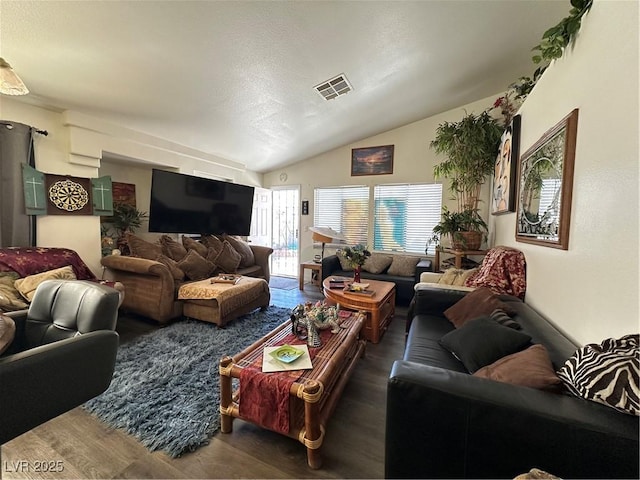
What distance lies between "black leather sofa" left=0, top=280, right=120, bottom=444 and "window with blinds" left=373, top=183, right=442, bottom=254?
159 inches

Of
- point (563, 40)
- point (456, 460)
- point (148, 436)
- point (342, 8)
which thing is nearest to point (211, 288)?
point (148, 436)

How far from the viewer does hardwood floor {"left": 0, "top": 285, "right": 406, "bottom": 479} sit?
123 cm

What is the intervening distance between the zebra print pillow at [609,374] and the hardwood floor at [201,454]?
0.95 m

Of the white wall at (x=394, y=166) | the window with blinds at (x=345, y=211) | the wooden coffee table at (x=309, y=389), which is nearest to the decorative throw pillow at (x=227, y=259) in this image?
the white wall at (x=394, y=166)

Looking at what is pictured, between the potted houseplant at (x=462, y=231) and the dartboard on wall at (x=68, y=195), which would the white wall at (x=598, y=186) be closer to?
the potted houseplant at (x=462, y=231)

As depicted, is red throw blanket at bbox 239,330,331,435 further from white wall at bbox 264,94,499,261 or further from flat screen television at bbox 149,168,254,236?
white wall at bbox 264,94,499,261

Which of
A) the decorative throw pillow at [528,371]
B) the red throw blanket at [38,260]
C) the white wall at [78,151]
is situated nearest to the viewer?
the decorative throw pillow at [528,371]

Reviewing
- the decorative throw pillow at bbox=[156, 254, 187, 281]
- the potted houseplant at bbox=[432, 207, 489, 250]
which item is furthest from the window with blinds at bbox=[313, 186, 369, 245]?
the decorative throw pillow at bbox=[156, 254, 187, 281]

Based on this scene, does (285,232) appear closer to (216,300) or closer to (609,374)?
(216,300)

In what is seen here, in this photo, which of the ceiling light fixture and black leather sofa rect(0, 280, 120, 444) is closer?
black leather sofa rect(0, 280, 120, 444)

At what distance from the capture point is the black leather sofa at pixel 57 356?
1084mm

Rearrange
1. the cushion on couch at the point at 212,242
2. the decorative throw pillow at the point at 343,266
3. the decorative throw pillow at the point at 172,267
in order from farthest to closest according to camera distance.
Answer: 1. the decorative throw pillow at the point at 343,266
2. the cushion on couch at the point at 212,242
3. the decorative throw pillow at the point at 172,267

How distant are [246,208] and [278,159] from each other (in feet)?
4.29

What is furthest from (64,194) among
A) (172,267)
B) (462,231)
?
(462,231)
